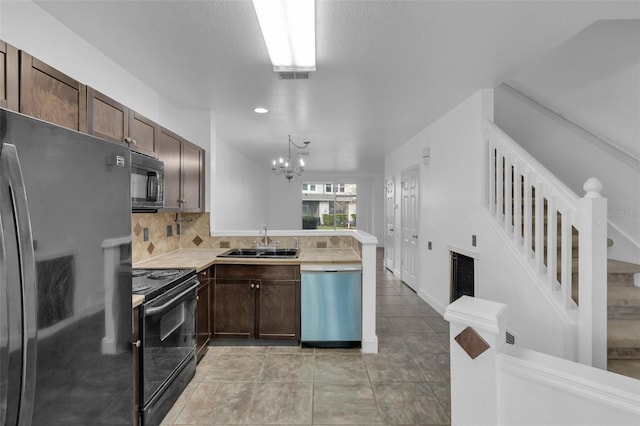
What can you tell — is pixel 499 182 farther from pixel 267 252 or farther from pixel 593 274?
pixel 267 252

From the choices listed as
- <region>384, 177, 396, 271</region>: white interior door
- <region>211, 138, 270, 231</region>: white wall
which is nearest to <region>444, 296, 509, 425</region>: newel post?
<region>211, 138, 270, 231</region>: white wall

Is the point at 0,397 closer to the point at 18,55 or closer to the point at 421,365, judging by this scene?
the point at 18,55

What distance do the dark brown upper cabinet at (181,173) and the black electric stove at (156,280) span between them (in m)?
0.58

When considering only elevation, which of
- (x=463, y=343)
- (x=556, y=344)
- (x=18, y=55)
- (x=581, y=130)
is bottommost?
(x=556, y=344)

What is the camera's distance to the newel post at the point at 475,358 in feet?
3.95

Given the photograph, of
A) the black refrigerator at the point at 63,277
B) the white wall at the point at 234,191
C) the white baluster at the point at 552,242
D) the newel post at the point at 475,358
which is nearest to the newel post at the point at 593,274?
the white baluster at the point at 552,242

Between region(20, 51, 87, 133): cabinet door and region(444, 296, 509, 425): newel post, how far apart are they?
80.1 inches

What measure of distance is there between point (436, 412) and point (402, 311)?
2080 mm

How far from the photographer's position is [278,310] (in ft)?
10.1

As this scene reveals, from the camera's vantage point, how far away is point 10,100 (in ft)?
4.07

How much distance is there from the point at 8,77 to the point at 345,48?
1.91 metres

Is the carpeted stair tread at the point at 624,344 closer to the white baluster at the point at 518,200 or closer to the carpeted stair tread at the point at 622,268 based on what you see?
the carpeted stair tread at the point at 622,268

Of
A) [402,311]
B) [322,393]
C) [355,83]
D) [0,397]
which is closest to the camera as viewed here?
[0,397]

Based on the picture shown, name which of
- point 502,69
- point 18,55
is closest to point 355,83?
point 502,69
